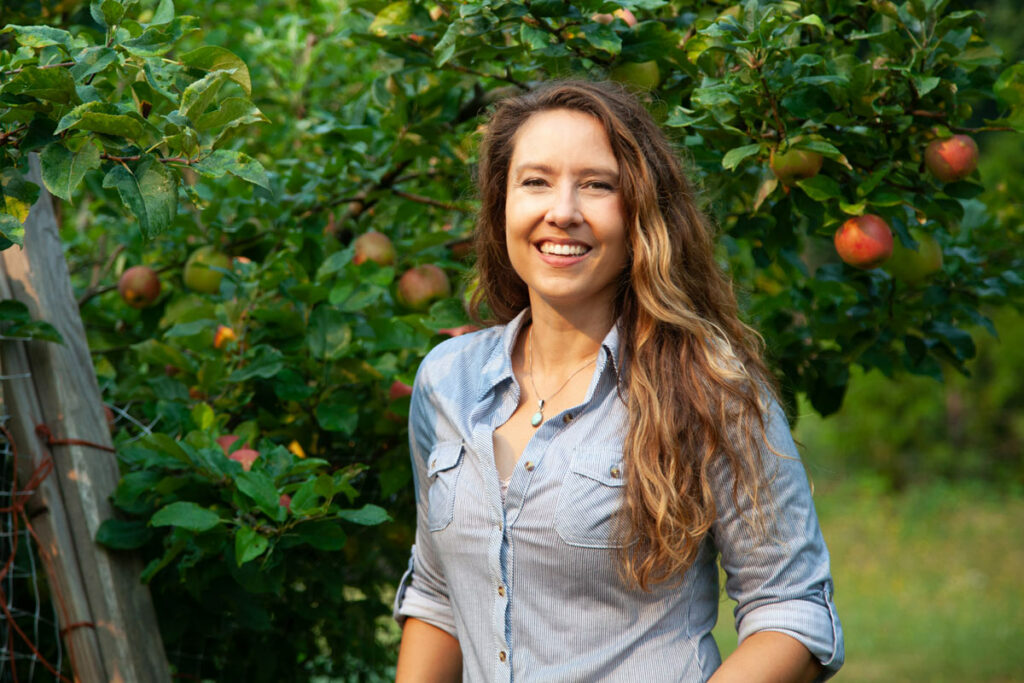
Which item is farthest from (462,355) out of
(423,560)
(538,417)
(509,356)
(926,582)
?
(926,582)

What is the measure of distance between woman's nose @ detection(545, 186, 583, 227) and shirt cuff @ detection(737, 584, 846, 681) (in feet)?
1.93

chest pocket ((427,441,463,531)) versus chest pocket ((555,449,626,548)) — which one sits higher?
chest pocket ((555,449,626,548))

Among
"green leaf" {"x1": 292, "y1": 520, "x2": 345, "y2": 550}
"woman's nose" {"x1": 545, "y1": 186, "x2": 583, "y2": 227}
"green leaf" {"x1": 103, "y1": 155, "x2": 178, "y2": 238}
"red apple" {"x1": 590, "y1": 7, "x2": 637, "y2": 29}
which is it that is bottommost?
"green leaf" {"x1": 292, "y1": 520, "x2": 345, "y2": 550}

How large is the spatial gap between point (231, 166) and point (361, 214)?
3.90ft

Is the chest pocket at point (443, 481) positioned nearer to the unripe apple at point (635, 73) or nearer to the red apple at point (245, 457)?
the red apple at point (245, 457)

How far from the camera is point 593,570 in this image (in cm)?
138

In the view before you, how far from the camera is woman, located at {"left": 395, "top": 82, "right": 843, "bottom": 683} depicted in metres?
1.36

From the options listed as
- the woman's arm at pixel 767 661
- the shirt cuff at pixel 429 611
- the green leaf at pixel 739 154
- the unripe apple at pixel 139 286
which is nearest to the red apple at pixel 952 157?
the green leaf at pixel 739 154

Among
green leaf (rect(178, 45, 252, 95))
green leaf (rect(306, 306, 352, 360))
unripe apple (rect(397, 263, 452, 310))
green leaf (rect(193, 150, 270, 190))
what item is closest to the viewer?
green leaf (rect(193, 150, 270, 190))

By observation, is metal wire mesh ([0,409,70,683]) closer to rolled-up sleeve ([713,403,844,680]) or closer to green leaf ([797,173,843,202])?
rolled-up sleeve ([713,403,844,680])

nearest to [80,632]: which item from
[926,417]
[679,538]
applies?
[679,538]

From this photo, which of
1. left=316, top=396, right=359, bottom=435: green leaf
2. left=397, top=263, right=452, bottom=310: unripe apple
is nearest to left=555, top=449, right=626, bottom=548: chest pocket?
left=316, top=396, right=359, bottom=435: green leaf

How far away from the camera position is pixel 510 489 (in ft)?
4.69

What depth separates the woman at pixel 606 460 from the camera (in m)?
1.36
